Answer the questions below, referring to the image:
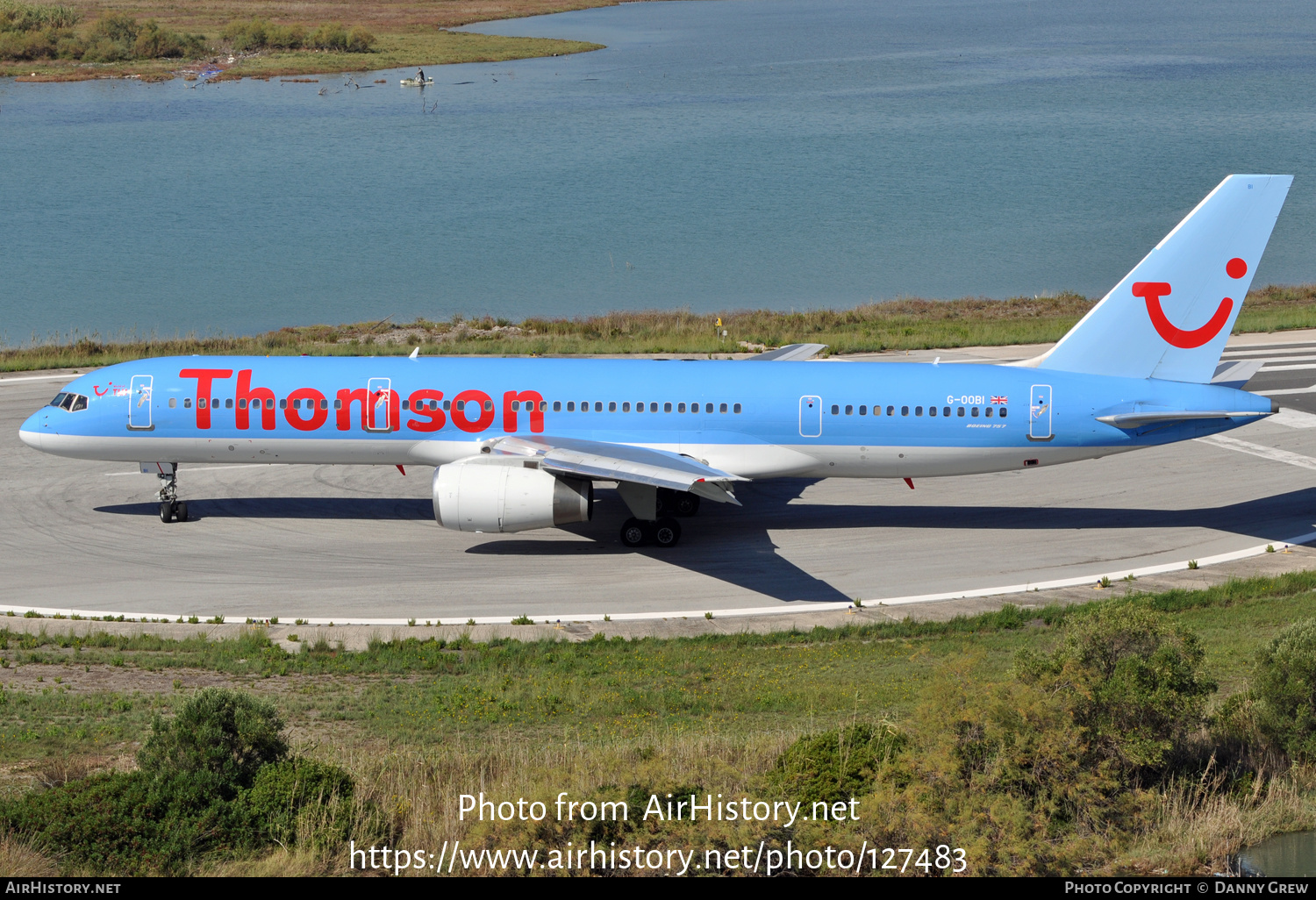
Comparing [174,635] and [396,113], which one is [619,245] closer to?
[396,113]

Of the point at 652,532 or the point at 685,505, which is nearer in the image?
the point at 652,532

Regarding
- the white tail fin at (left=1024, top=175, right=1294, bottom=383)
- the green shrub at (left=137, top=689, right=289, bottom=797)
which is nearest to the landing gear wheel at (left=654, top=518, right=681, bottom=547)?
the white tail fin at (left=1024, top=175, right=1294, bottom=383)

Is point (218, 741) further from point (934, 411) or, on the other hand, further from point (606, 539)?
point (934, 411)

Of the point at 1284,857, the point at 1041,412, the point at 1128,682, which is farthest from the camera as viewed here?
the point at 1041,412

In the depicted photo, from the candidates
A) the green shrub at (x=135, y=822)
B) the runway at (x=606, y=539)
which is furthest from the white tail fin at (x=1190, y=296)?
the green shrub at (x=135, y=822)

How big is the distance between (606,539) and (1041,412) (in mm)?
12638

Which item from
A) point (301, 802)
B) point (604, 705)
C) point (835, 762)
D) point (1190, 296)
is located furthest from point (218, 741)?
point (1190, 296)

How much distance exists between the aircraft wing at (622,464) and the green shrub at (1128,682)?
37.7 feet

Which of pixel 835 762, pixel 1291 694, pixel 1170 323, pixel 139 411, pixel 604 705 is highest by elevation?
pixel 1170 323

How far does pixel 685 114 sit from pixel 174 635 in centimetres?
11421

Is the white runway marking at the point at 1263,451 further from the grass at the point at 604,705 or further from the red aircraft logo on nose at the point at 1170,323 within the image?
the grass at the point at 604,705

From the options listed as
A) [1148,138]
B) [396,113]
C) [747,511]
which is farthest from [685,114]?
[747,511]

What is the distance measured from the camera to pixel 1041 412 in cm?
3516

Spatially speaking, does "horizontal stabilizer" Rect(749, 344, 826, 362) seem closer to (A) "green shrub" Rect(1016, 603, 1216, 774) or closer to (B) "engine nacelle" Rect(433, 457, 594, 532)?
(B) "engine nacelle" Rect(433, 457, 594, 532)
